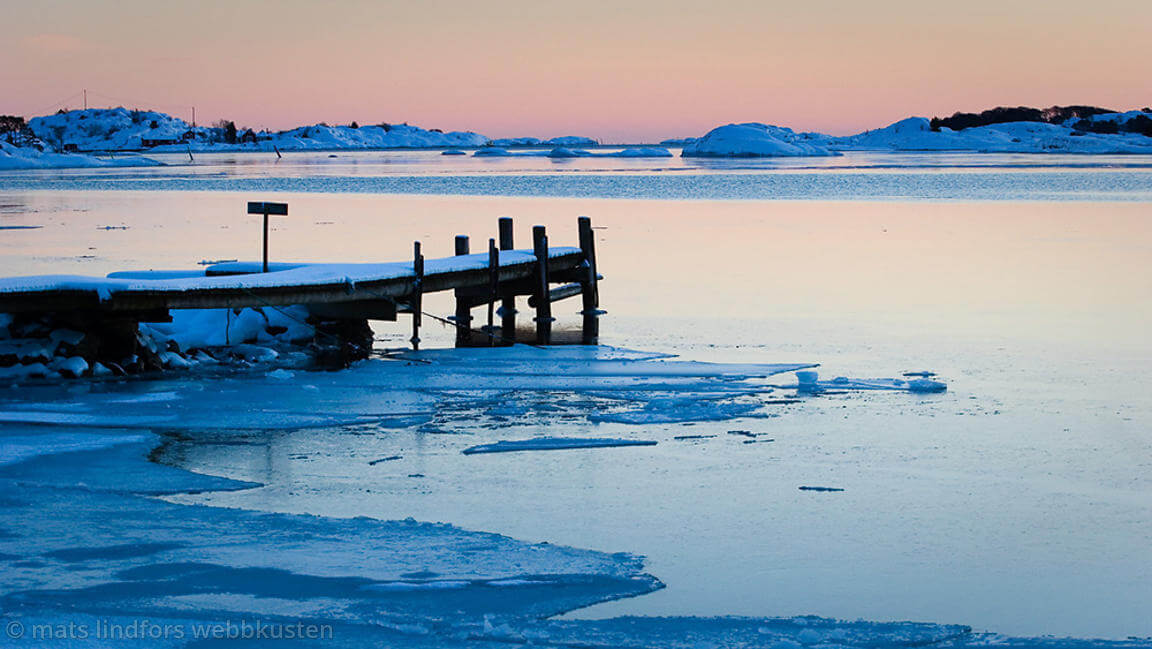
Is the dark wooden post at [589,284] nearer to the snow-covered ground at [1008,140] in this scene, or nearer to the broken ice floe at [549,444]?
the broken ice floe at [549,444]

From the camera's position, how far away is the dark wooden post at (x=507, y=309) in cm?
1678

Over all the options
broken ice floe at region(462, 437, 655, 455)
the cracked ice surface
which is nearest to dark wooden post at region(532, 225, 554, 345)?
the cracked ice surface

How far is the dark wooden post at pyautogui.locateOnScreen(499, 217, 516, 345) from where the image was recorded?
16.8 meters

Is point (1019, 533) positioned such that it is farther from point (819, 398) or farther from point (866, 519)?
point (819, 398)

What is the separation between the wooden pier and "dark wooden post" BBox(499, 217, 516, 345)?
0.8 inches

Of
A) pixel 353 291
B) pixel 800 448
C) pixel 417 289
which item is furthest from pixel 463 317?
pixel 800 448

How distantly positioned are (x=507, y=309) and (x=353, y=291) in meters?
4.03

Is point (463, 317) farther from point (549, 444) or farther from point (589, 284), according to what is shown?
point (549, 444)

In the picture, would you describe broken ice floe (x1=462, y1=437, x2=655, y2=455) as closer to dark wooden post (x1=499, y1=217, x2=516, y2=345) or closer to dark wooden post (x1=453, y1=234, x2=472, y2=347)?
dark wooden post (x1=499, y1=217, x2=516, y2=345)

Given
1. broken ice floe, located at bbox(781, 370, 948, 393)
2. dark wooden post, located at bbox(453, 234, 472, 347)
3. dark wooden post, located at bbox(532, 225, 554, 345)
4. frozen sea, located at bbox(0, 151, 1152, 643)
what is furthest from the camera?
dark wooden post, located at bbox(532, 225, 554, 345)

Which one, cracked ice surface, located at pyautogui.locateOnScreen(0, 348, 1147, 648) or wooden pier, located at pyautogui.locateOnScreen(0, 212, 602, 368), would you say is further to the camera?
wooden pier, located at pyautogui.locateOnScreen(0, 212, 602, 368)

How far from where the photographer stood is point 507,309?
1855 cm

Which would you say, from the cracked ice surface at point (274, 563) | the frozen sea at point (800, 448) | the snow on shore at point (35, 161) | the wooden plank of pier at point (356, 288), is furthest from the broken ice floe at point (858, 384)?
the snow on shore at point (35, 161)

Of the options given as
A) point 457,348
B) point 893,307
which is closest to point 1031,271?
point 893,307
